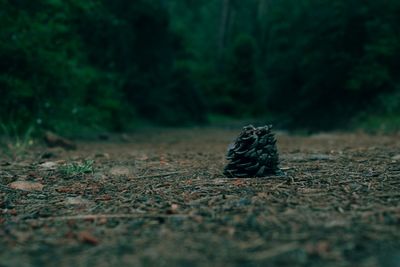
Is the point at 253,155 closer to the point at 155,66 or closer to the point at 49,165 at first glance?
the point at 49,165

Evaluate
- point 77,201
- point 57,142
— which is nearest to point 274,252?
Result: point 77,201

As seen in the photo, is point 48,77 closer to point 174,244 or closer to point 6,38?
point 6,38

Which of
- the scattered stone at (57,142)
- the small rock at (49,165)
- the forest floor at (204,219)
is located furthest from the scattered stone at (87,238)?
the scattered stone at (57,142)

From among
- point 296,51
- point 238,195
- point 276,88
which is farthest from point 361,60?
point 238,195

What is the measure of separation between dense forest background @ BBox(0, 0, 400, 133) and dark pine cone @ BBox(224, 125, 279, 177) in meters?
4.33

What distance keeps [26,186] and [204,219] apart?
4.79 feet

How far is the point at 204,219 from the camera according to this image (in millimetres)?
1832

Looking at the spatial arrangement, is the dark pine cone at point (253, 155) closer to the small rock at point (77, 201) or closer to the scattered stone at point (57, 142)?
the small rock at point (77, 201)

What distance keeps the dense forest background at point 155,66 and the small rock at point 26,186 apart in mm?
3714

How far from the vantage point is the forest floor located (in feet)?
4.61

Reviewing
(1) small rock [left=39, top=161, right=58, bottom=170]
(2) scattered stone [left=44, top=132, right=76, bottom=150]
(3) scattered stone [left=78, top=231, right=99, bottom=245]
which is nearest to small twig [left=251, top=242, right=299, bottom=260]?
(3) scattered stone [left=78, top=231, right=99, bottom=245]

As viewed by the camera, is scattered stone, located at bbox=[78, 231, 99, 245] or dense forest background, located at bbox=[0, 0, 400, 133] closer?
scattered stone, located at bbox=[78, 231, 99, 245]

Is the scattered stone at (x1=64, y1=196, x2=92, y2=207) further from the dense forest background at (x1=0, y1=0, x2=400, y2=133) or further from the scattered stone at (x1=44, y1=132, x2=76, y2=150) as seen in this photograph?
the dense forest background at (x1=0, y1=0, x2=400, y2=133)

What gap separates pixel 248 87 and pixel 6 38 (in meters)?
21.9
